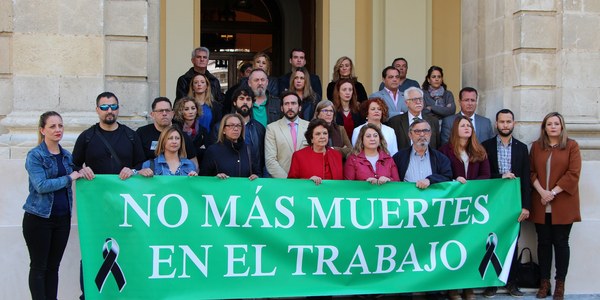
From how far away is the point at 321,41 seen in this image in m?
12.4

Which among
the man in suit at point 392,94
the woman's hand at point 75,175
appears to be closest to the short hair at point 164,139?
the woman's hand at point 75,175

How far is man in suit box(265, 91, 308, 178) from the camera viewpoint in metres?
8.01

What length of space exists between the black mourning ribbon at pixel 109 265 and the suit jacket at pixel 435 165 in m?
2.78

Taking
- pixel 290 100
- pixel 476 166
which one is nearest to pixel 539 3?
pixel 476 166

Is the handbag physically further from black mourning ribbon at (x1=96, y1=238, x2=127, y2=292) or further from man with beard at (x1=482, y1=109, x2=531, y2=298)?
black mourning ribbon at (x1=96, y1=238, x2=127, y2=292)

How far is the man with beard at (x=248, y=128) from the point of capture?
315 inches

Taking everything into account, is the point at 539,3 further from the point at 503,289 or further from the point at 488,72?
the point at 503,289

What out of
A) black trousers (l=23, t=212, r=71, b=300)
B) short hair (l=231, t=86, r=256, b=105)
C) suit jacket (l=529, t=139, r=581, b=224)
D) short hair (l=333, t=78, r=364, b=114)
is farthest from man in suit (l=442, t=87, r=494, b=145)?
black trousers (l=23, t=212, r=71, b=300)

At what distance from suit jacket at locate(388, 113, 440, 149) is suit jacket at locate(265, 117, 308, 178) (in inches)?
41.7

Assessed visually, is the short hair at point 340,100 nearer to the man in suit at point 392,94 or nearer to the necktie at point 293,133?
the man in suit at point 392,94

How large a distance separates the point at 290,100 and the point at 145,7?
178 centimetres

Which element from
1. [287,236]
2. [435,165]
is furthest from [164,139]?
[435,165]

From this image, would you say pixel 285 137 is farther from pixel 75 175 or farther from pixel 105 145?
pixel 75 175

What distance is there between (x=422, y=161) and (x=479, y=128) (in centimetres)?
124
